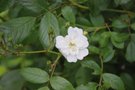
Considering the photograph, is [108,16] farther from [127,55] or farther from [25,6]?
[25,6]

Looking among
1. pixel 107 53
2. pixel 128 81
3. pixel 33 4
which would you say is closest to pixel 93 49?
pixel 107 53

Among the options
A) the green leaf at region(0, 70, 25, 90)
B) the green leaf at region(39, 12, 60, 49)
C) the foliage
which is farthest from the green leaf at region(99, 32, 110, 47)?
the green leaf at region(0, 70, 25, 90)

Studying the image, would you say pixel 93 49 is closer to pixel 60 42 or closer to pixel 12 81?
pixel 60 42

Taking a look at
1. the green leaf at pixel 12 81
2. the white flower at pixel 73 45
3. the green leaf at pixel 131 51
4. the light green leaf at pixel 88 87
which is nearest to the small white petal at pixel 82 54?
the white flower at pixel 73 45

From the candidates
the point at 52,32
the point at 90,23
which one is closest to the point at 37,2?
the point at 52,32

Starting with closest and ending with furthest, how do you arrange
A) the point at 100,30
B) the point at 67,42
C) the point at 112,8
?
the point at 67,42, the point at 100,30, the point at 112,8

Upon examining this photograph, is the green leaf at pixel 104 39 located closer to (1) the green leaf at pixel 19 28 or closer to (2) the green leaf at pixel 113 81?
(2) the green leaf at pixel 113 81

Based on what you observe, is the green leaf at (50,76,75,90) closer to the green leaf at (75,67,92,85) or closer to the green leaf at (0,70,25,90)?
the green leaf at (75,67,92,85)
